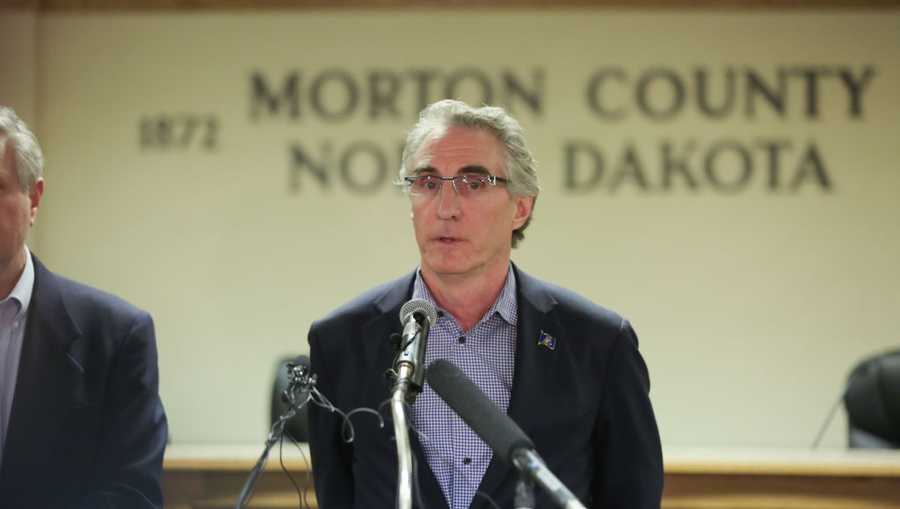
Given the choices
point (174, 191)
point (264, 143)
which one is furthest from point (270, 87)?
point (174, 191)

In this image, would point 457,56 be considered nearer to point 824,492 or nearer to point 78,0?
point 78,0

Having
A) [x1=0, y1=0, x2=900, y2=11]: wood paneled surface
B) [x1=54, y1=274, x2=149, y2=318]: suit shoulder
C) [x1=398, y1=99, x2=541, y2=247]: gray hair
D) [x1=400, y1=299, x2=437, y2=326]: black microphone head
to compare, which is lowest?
[x1=54, y1=274, x2=149, y2=318]: suit shoulder

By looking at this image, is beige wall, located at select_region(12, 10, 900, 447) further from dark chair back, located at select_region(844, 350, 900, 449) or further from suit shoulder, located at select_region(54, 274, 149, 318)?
suit shoulder, located at select_region(54, 274, 149, 318)

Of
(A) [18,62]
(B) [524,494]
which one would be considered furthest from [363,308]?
(A) [18,62]

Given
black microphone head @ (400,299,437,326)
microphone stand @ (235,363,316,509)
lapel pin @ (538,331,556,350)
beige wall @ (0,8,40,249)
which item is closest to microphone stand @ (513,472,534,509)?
black microphone head @ (400,299,437,326)

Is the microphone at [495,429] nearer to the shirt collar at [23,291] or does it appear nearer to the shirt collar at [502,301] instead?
the shirt collar at [502,301]

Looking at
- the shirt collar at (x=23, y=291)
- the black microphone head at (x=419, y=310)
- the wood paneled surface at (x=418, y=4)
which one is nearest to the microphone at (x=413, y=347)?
the black microphone head at (x=419, y=310)

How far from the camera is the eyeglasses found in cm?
245

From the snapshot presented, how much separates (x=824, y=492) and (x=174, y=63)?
3903 mm

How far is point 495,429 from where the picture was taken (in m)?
1.81

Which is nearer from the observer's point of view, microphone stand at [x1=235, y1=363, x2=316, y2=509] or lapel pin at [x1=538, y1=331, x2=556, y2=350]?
microphone stand at [x1=235, y1=363, x2=316, y2=509]

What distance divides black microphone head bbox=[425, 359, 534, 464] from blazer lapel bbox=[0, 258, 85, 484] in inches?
33.4

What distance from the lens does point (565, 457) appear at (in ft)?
7.89

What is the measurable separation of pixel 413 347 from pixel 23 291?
96cm
